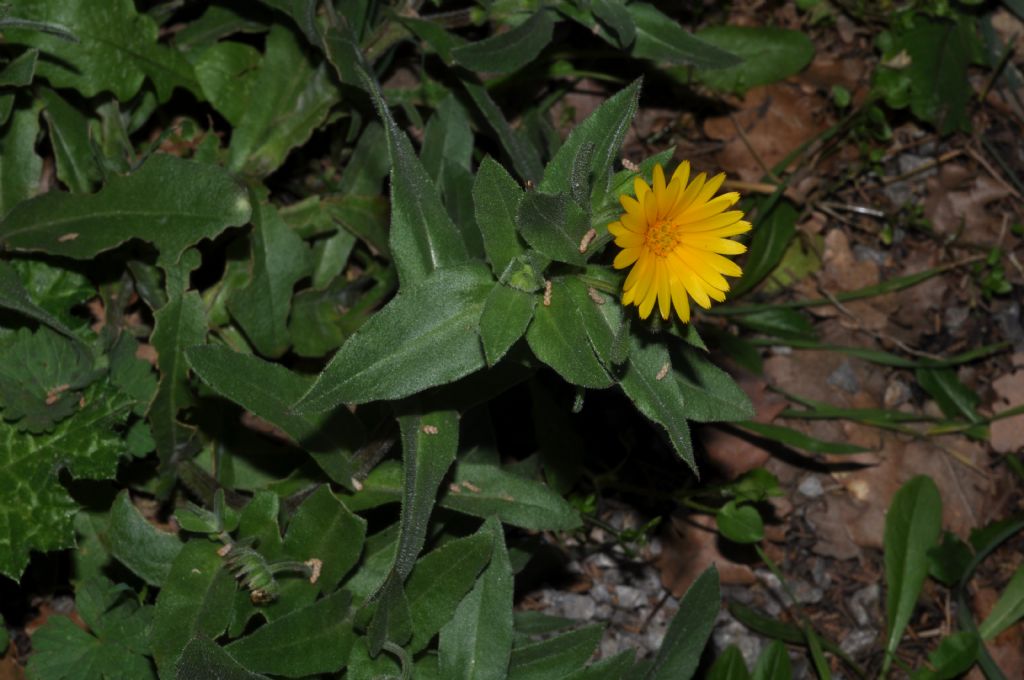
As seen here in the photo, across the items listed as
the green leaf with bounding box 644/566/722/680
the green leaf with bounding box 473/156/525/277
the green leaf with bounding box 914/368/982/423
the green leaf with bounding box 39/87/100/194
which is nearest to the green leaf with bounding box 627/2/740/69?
the green leaf with bounding box 473/156/525/277

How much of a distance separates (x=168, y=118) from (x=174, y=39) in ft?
0.97

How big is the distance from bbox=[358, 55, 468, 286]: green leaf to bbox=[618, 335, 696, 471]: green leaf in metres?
0.59

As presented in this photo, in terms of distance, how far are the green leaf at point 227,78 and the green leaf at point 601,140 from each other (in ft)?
5.05

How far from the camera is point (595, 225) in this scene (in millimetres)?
2828

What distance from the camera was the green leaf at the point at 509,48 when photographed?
375cm

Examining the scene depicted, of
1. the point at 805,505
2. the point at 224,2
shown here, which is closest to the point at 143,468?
the point at 224,2

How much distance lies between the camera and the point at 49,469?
3436mm

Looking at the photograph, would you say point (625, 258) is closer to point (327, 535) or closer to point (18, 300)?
point (327, 535)

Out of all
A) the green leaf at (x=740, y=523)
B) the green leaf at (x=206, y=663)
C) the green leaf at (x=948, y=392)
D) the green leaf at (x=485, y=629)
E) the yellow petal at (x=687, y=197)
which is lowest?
the green leaf at (x=740, y=523)

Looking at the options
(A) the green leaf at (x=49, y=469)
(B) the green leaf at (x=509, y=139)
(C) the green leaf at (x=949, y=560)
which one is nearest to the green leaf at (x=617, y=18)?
(B) the green leaf at (x=509, y=139)

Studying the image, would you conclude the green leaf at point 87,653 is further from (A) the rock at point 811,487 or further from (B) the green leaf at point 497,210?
(A) the rock at point 811,487

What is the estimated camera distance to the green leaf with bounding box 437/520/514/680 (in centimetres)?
333

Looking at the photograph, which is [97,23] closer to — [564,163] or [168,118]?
[168,118]

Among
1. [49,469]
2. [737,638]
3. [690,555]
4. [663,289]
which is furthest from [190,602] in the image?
[737,638]
